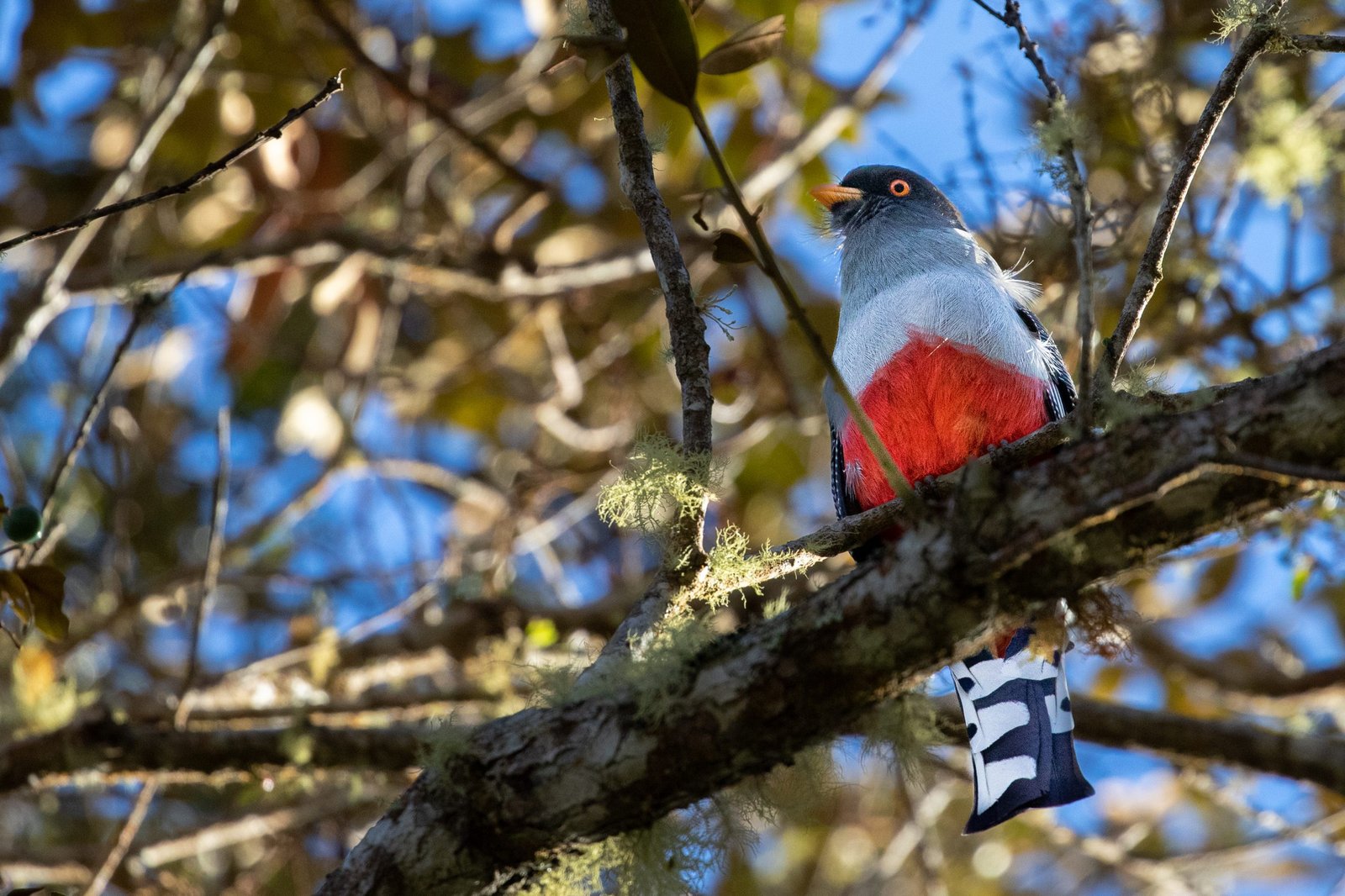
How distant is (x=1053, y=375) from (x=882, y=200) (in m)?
0.94

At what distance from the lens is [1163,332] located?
4.12 meters

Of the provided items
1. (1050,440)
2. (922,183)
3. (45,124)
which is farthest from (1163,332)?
(45,124)

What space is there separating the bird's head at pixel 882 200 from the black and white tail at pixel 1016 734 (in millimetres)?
1480

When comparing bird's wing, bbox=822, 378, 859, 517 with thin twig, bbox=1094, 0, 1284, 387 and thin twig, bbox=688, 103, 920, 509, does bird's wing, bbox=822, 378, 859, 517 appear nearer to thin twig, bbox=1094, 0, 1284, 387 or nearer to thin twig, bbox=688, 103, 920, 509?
thin twig, bbox=1094, 0, 1284, 387

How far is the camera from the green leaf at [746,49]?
1963 mm

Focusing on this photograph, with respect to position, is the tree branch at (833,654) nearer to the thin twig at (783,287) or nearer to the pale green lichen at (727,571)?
the thin twig at (783,287)

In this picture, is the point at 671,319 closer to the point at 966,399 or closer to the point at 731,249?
the point at 731,249

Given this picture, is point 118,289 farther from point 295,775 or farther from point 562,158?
point 562,158

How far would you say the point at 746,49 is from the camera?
1984 millimetres

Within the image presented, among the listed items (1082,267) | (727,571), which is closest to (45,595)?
(727,571)

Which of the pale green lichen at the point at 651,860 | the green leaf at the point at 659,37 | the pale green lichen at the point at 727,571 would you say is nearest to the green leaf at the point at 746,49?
the green leaf at the point at 659,37

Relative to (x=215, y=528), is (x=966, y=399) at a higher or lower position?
lower

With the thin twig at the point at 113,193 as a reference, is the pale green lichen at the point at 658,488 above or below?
below

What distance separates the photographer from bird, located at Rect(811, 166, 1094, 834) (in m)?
2.42
